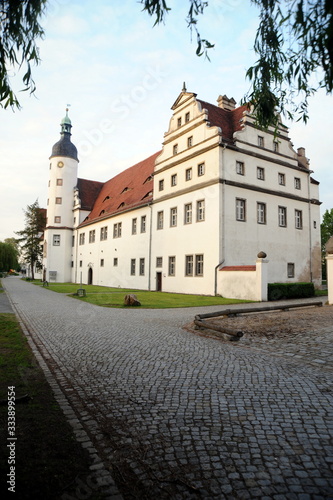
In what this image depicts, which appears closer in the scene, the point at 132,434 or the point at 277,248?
the point at 132,434

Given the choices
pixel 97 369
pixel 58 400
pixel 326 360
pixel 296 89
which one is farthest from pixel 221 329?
pixel 296 89

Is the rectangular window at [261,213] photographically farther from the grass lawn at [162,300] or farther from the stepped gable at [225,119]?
the grass lawn at [162,300]

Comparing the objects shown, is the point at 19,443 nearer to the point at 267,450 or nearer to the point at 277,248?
the point at 267,450

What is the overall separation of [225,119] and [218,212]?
9.15 metres

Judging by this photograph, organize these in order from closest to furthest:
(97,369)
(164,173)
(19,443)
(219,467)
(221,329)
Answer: (219,467) → (19,443) → (97,369) → (221,329) → (164,173)

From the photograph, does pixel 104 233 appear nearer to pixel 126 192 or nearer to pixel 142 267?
pixel 126 192

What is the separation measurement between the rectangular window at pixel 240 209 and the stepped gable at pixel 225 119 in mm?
4547

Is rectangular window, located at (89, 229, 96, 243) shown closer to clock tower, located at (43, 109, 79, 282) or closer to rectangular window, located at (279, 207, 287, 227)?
clock tower, located at (43, 109, 79, 282)

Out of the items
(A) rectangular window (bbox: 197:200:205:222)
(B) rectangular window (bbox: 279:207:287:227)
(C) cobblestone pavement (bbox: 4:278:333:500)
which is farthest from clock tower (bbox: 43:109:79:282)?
(C) cobblestone pavement (bbox: 4:278:333:500)

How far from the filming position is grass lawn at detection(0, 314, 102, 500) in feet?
7.55

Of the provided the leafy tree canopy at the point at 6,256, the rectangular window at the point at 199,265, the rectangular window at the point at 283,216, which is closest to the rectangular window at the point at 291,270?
the rectangular window at the point at 283,216

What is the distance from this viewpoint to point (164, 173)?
28.9 m

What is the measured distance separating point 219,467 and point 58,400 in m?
2.19

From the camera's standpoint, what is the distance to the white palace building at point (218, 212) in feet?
74.9
